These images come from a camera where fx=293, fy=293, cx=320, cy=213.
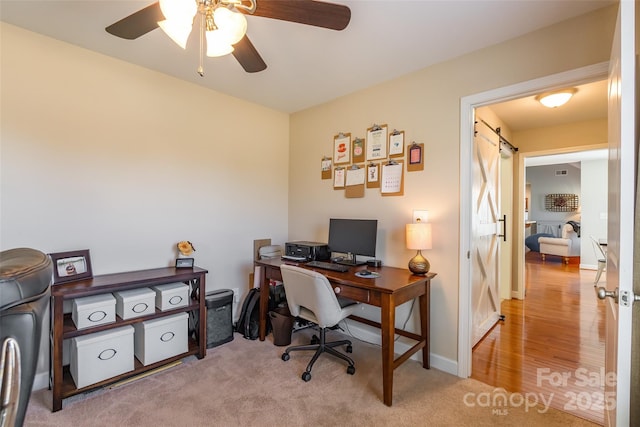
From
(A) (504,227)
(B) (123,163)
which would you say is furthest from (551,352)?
(B) (123,163)

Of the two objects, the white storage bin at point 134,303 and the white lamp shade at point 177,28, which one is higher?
the white lamp shade at point 177,28

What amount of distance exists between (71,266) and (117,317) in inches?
19.8

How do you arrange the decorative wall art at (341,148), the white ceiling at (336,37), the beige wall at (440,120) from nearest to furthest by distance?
the white ceiling at (336,37) → the beige wall at (440,120) → the decorative wall art at (341,148)

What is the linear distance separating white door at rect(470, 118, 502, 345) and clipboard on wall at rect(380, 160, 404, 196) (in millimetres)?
649

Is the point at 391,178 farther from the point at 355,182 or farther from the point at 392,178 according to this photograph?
the point at 355,182

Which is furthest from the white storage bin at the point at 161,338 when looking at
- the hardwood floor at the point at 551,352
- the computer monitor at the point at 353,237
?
the hardwood floor at the point at 551,352

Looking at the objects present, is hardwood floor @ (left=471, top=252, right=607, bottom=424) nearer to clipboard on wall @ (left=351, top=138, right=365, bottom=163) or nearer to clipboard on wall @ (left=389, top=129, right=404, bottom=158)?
clipboard on wall @ (left=389, top=129, right=404, bottom=158)

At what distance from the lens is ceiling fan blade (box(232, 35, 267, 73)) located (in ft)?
5.38

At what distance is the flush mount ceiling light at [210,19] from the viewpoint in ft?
4.12

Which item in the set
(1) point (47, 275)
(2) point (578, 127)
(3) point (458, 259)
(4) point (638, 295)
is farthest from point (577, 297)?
(1) point (47, 275)

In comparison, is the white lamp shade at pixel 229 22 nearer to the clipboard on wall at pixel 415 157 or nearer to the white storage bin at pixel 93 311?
the clipboard on wall at pixel 415 157

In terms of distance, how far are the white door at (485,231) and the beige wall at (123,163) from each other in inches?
89.1

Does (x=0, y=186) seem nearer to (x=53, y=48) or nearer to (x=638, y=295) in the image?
(x=53, y=48)

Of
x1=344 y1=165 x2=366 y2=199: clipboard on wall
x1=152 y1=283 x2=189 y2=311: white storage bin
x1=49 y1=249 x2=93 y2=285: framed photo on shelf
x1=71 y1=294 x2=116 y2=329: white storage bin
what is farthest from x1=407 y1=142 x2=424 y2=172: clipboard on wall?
x1=49 y1=249 x2=93 y2=285: framed photo on shelf
